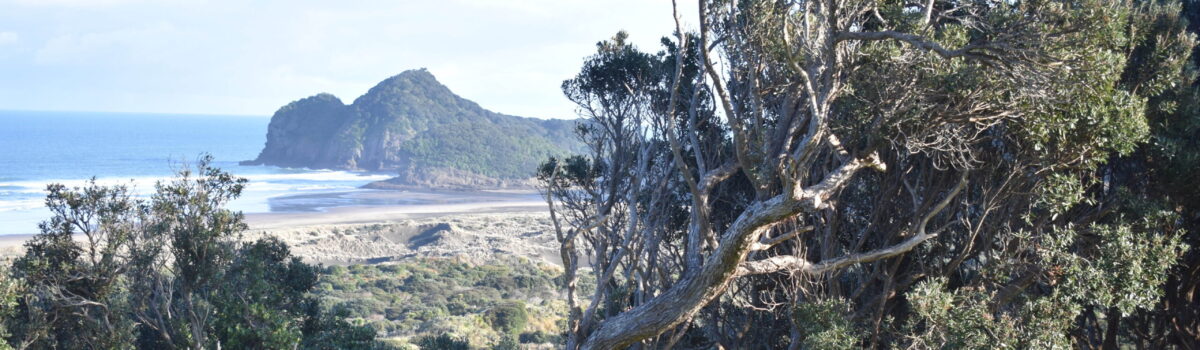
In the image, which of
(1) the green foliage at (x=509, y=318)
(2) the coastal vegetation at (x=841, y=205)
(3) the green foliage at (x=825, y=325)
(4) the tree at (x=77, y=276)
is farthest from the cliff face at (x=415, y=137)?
(3) the green foliage at (x=825, y=325)

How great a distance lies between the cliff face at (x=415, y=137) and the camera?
8788cm

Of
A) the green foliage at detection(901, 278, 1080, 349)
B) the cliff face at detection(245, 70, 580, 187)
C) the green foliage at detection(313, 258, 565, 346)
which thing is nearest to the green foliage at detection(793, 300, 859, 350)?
the green foliage at detection(901, 278, 1080, 349)

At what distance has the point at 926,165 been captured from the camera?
864 cm

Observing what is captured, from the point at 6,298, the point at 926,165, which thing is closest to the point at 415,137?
the point at 6,298

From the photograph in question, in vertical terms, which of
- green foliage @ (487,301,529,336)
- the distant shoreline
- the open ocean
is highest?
the open ocean

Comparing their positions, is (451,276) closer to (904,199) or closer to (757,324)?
(757,324)

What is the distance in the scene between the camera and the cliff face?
87875 mm

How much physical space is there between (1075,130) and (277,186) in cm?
7635

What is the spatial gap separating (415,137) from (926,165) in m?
93.1

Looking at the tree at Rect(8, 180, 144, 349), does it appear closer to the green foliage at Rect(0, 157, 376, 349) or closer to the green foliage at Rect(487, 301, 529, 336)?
the green foliage at Rect(0, 157, 376, 349)

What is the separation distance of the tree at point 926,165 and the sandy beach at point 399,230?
3232cm

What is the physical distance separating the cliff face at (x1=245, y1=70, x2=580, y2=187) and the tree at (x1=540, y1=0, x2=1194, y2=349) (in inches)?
2988

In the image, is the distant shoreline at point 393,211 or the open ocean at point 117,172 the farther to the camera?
the open ocean at point 117,172

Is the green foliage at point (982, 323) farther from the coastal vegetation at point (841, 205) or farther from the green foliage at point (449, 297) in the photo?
the green foliage at point (449, 297)
